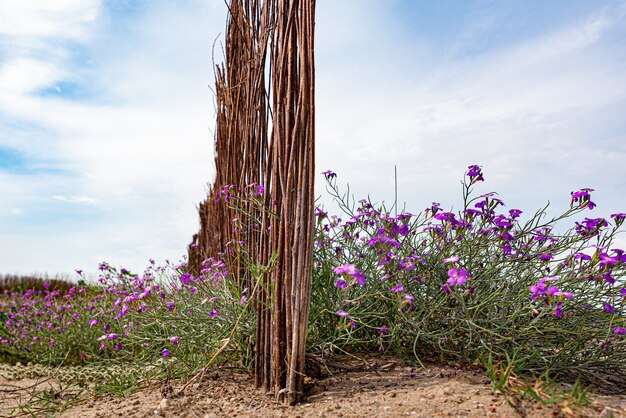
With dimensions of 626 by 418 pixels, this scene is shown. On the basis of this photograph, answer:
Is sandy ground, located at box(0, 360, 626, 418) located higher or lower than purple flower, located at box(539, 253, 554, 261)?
lower

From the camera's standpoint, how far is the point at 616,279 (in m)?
2.92

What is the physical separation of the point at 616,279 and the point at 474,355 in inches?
34.1

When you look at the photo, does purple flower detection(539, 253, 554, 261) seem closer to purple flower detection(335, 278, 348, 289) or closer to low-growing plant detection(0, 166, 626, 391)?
low-growing plant detection(0, 166, 626, 391)

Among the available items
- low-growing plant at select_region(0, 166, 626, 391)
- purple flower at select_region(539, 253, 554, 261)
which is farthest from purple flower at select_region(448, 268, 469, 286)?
purple flower at select_region(539, 253, 554, 261)

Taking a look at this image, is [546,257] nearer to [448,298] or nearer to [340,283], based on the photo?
[448,298]

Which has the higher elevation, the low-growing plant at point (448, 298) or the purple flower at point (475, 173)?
the purple flower at point (475, 173)

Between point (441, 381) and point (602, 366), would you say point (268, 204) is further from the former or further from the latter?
point (602, 366)

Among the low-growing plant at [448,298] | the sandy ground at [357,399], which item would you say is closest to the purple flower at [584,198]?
the low-growing plant at [448,298]

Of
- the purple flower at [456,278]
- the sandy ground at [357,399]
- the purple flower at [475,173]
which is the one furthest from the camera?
the purple flower at [475,173]

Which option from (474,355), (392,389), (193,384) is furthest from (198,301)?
(474,355)

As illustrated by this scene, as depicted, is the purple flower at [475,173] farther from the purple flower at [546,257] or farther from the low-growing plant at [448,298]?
the purple flower at [546,257]

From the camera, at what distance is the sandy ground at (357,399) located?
2.20 m

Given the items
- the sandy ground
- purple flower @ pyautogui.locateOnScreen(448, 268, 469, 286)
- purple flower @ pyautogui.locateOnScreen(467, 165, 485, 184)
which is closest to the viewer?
the sandy ground

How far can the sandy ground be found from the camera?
220 cm
